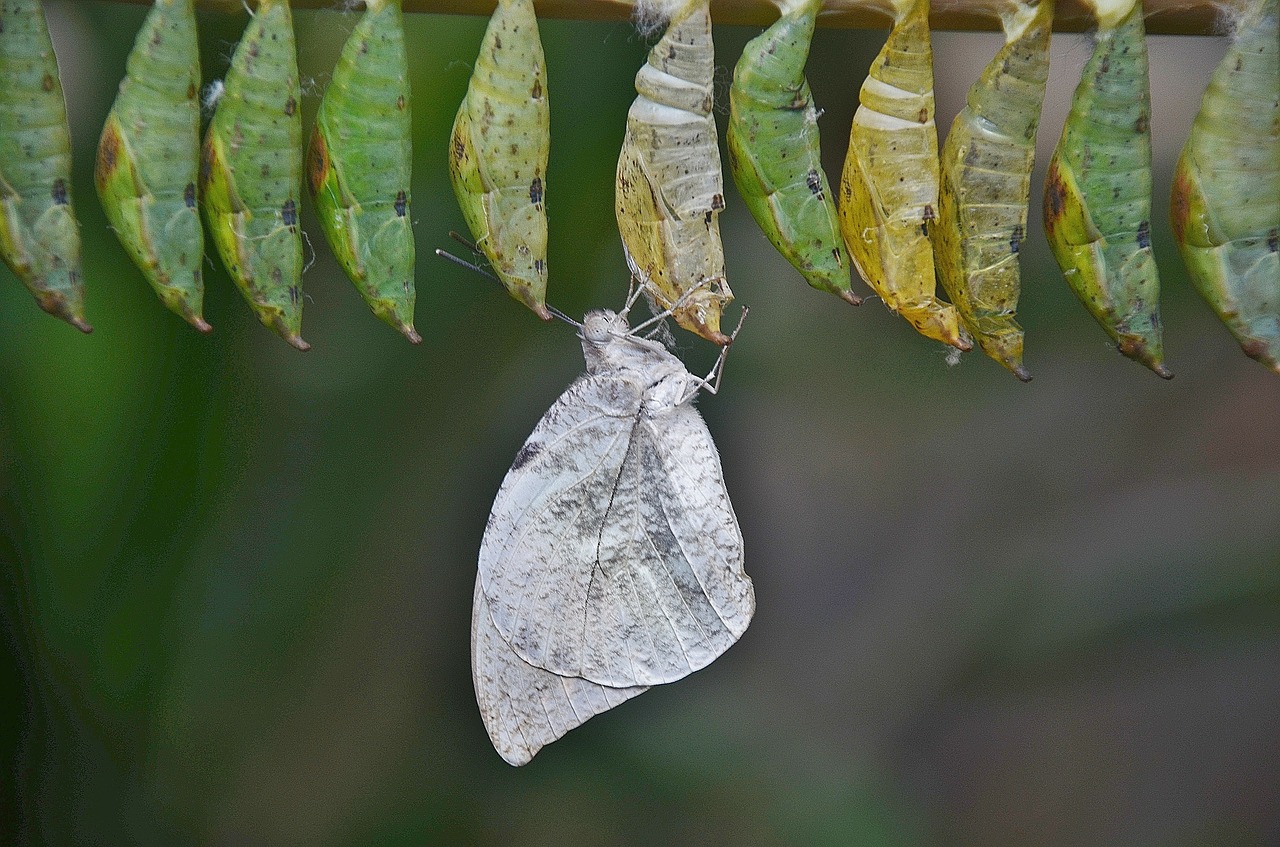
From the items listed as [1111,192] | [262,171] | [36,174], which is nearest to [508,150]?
[262,171]

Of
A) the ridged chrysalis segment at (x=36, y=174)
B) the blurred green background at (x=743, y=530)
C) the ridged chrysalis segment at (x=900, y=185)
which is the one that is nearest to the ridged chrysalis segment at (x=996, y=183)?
the ridged chrysalis segment at (x=900, y=185)

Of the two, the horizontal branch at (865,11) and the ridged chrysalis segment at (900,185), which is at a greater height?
the horizontal branch at (865,11)

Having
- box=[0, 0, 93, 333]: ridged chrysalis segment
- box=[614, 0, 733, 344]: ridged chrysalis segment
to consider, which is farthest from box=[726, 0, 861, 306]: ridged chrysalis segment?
box=[0, 0, 93, 333]: ridged chrysalis segment

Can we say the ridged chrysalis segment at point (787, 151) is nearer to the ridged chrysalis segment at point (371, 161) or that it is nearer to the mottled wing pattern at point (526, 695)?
the ridged chrysalis segment at point (371, 161)

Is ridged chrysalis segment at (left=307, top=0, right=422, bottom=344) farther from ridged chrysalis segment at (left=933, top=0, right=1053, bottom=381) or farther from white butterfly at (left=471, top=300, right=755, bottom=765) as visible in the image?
ridged chrysalis segment at (left=933, top=0, right=1053, bottom=381)

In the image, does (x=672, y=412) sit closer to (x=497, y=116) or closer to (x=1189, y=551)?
(x=497, y=116)

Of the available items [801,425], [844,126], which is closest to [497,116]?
[844,126]
